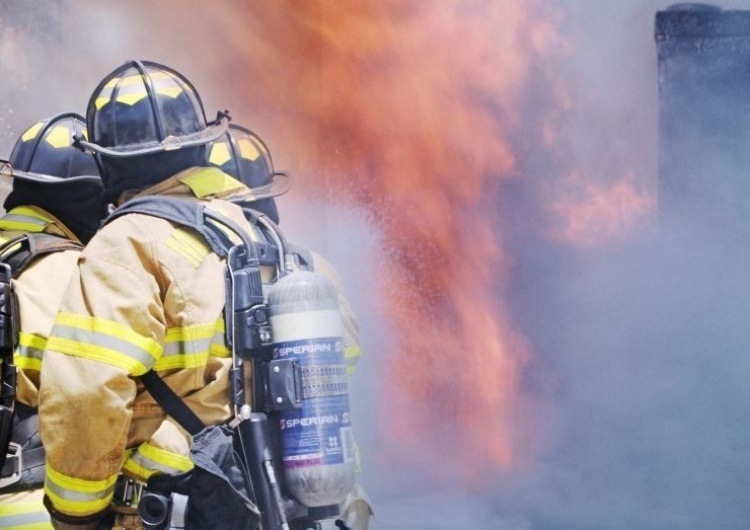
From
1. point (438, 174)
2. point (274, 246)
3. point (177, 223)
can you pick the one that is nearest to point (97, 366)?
point (177, 223)

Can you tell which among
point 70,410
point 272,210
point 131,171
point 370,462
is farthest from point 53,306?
point 370,462

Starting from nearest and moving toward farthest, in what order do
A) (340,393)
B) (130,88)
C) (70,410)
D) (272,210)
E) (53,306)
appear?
(70,410)
(340,393)
(130,88)
(53,306)
(272,210)

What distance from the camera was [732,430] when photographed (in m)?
8.38

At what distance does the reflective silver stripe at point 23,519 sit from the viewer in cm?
345

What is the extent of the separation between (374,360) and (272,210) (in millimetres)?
4521

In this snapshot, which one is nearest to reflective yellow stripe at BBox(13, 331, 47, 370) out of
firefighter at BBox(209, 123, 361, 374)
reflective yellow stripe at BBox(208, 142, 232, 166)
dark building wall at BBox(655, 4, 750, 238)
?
firefighter at BBox(209, 123, 361, 374)

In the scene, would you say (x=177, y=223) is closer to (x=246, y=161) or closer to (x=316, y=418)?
(x=316, y=418)

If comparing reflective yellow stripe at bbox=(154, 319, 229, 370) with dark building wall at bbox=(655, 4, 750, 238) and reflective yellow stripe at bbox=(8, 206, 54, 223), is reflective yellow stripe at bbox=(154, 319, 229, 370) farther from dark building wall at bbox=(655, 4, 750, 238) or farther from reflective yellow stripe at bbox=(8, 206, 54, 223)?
dark building wall at bbox=(655, 4, 750, 238)

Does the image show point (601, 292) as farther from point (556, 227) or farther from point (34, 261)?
point (34, 261)

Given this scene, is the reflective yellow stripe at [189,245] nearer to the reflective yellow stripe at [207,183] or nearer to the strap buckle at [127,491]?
the reflective yellow stripe at [207,183]

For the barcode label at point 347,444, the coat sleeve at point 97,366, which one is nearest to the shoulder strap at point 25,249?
the coat sleeve at point 97,366

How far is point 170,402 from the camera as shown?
2.92 meters

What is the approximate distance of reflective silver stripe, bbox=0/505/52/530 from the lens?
11.3 ft

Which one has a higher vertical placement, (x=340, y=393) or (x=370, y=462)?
(x=370, y=462)
